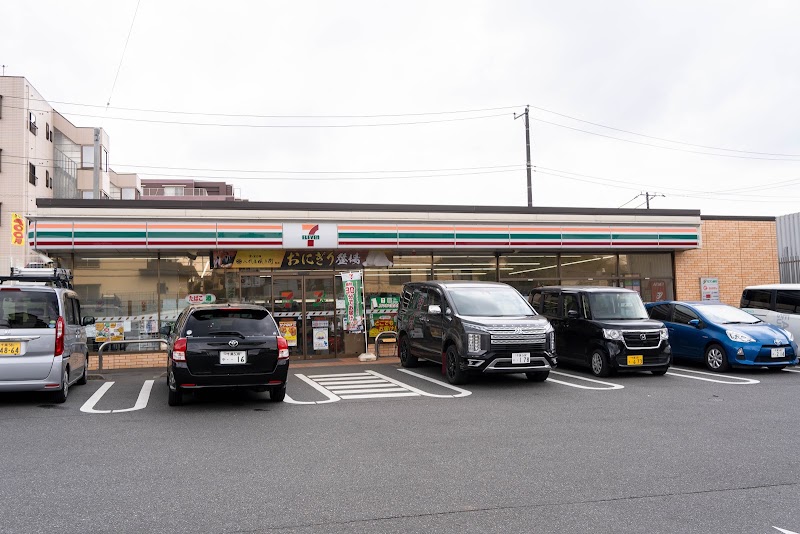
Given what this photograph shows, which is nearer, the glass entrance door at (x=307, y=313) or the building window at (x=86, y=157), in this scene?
the glass entrance door at (x=307, y=313)

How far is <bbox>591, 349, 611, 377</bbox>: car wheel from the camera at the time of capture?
12.3 m

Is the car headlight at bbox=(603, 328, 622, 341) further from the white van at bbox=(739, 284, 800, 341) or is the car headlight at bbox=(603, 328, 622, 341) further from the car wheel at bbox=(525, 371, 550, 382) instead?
the white van at bbox=(739, 284, 800, 341)

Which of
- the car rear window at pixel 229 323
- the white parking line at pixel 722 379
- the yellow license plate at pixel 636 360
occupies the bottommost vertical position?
the white parking line at pixel 722 379

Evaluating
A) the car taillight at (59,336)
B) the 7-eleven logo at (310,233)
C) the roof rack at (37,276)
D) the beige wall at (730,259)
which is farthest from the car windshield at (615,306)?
the roof rack at (37,276)

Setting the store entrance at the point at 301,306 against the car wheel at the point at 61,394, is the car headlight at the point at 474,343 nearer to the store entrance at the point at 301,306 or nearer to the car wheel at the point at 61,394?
the car wheel at the point at 61,394

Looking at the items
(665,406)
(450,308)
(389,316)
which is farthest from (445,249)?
(665,406)

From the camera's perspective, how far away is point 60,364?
938cm

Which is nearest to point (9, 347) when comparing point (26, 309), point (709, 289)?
point (26, 309)

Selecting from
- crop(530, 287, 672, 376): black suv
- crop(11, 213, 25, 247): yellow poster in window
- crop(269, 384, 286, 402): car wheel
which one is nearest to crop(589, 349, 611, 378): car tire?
crop(530, 287, 672, 376): black suv

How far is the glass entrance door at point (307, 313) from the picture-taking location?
55.0 ft

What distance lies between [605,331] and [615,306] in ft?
4.31

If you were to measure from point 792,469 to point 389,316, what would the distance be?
1251cm

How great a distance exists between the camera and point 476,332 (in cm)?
1093

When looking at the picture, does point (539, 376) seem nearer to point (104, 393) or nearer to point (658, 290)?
point (104, 393)
